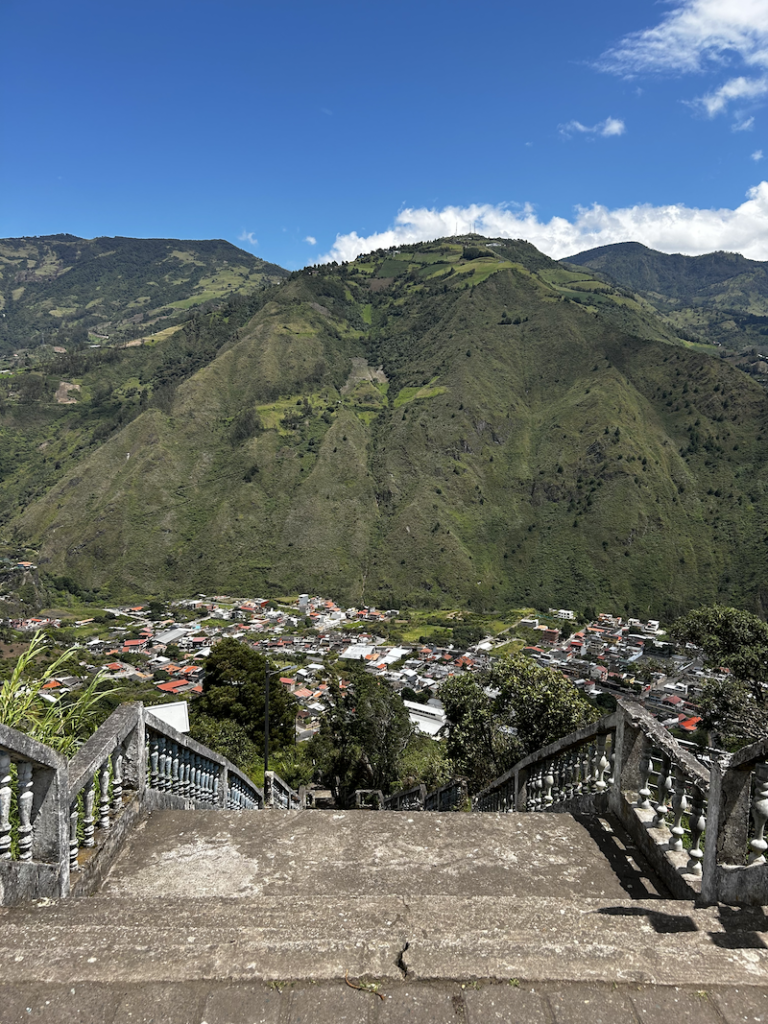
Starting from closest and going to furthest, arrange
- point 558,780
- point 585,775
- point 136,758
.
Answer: point 136,758 → point 585,775 → point 558,780

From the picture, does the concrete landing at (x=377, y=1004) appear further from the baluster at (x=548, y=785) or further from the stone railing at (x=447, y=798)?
the stone railing at (x=447, y=798)

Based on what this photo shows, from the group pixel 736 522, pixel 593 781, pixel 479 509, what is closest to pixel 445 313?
pixel 479 509

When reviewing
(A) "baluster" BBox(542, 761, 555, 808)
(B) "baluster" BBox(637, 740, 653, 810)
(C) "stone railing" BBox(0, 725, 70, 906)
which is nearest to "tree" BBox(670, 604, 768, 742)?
(A) "baluster" BBox(542, 761, 555, 808)

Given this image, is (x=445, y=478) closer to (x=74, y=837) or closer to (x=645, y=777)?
(x=645, y=777)

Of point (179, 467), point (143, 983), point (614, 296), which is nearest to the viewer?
point (143, 983)

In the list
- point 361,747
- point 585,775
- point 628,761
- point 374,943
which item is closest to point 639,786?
point 628,761

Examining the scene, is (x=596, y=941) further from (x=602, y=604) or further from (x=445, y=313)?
(x=445, y=313)
